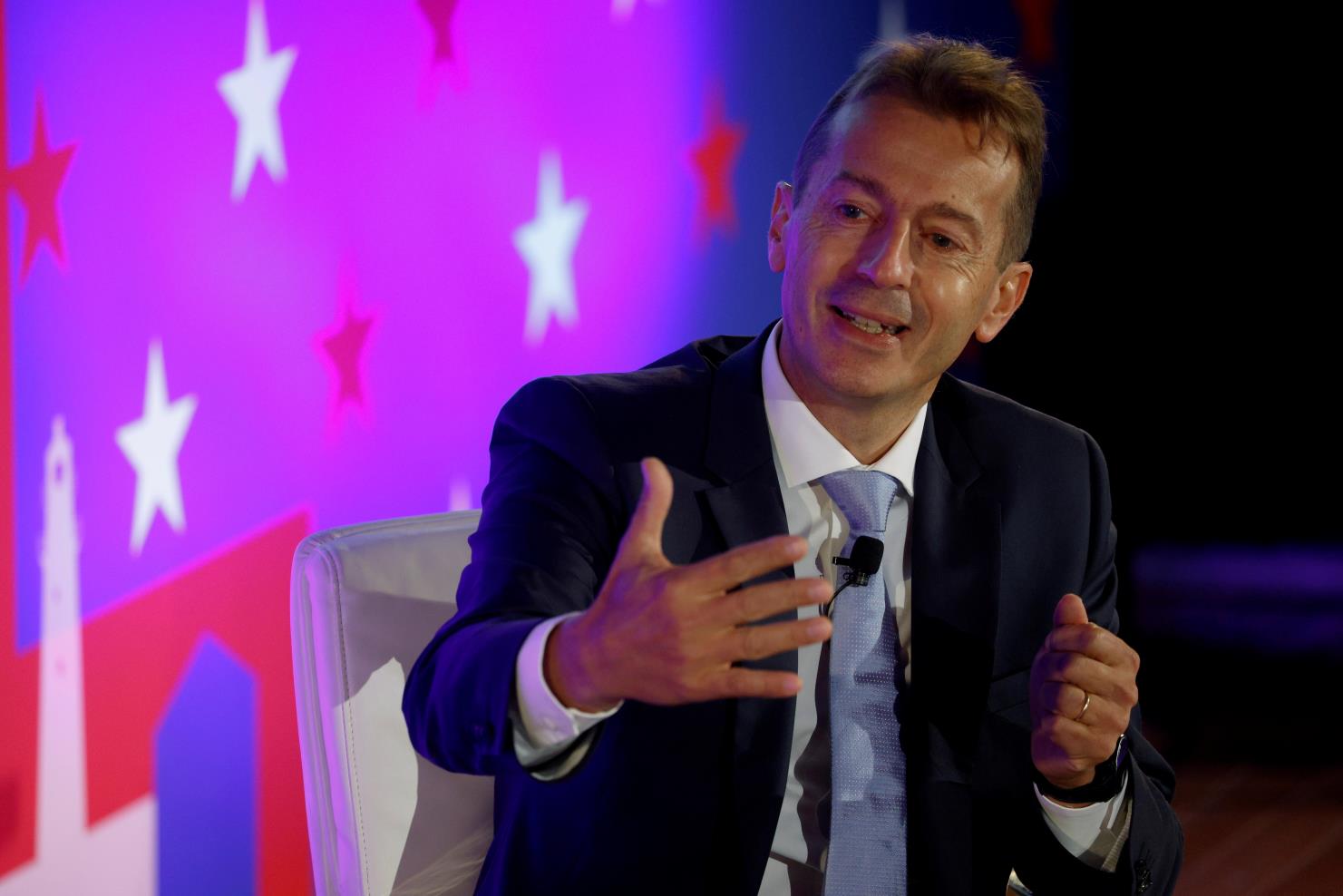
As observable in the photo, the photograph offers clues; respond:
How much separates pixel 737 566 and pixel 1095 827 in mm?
574

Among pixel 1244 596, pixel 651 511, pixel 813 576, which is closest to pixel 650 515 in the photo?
pixel 651 511

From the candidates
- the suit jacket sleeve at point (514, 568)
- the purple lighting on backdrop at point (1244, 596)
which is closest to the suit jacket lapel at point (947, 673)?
the suit jacket sleeve at point (514, 568)

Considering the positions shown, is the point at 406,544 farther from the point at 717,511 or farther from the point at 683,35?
the point at 683,35

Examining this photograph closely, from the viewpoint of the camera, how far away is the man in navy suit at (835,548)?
1149 mm

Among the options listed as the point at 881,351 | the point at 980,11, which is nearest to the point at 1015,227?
the point at 881,351

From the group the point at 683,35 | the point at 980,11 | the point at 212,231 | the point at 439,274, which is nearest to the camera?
the point at 212,231

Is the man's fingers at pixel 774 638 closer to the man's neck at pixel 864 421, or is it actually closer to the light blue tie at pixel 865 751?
the light blue tie at pixel 865 751

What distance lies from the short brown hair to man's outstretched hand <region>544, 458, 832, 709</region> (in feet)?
2.00

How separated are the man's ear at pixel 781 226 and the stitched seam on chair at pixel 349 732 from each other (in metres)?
0.59

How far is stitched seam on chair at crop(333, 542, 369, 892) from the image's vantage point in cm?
118

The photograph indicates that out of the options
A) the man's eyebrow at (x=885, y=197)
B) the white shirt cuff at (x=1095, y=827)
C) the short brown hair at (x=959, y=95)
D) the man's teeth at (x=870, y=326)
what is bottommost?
the white shirt cuff at (x=1095, y=827)

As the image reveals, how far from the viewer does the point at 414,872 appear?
122 cm


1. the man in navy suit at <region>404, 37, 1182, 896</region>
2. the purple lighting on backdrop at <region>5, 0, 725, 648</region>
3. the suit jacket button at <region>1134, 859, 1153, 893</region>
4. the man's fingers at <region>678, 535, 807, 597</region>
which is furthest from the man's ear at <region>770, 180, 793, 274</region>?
the purple lighting on backdrop at <region>5, 0, 725, 648</region>

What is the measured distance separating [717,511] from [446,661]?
31 centimetres
